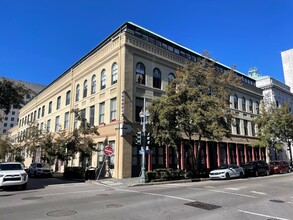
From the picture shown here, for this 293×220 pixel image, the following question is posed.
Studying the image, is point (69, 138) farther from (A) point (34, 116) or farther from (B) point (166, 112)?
(A) point (34, 116)

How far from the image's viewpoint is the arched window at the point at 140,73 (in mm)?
26003

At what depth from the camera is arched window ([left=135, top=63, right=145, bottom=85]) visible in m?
26.0

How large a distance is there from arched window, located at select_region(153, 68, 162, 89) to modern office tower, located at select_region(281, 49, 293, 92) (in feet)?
197

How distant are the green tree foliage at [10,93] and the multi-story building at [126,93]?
28.1 feet

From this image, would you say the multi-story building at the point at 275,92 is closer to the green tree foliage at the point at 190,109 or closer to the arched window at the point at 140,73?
the green tree foliage at the point at 190,109

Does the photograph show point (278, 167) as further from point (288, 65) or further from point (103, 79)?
point (288, 65)

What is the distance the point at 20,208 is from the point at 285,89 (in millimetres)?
57020

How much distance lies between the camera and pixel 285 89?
5419 cm

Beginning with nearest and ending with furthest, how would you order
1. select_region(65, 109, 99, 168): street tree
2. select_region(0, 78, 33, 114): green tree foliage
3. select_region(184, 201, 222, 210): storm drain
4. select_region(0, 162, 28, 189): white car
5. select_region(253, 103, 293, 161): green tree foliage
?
select_region(184, 201, 222, 210): storm drain → select_region(0, 162, 28, 189): white car → select_region(0, 78, 33, 114): green tree foliage → select_region(65, 109, 99, 168): street tree → select_region(253, 103, 293, 161): green tree foliage

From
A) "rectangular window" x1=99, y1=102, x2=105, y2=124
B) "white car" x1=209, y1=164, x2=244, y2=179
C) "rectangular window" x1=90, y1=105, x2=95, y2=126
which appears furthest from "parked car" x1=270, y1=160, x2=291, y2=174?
"rectangular window" x1=90, y1=105, x2=95, y2=126

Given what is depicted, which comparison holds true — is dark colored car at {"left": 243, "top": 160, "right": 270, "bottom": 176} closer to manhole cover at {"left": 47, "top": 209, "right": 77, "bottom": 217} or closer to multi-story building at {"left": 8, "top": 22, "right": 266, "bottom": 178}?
multi-story building at {"left": 8, "top": 22, "right": 266, "bottom": 178}

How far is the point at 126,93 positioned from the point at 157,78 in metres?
5.11

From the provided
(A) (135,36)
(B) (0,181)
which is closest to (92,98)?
(A) (135,36)

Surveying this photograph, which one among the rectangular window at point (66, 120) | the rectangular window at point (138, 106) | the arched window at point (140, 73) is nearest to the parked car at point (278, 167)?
the rectangular window at point (138, 106)
